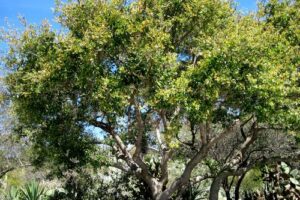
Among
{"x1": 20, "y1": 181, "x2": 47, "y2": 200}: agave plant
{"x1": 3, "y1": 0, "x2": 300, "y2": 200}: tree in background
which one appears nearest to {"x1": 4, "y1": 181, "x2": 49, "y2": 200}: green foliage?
{"x1": 20, "y1": 181, "x2": 47, "y2": 200}: agave plant

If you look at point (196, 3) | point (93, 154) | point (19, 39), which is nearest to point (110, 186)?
point (93, 154)

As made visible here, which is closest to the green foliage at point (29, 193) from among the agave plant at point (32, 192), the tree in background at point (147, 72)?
the agave plant at point (32, 192)

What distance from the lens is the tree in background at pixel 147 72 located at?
1030 cm

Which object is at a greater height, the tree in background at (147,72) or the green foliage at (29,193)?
the tree in background at (147,72)

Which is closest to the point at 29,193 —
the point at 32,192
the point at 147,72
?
the point at 32,192

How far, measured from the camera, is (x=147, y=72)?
10.9 m

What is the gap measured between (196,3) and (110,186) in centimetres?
885

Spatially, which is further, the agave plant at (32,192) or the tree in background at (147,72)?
the agave plant at (32,192)

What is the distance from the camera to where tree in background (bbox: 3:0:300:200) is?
10305 mm

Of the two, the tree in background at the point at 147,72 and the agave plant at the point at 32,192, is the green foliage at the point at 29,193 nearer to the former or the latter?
the agave plant at the point at 32,192

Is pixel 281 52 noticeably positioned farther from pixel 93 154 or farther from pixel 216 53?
pixel 93 154

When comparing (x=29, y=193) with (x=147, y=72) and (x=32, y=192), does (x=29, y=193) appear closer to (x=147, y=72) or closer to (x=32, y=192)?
(x=32, y=192)

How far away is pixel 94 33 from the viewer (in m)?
10.4

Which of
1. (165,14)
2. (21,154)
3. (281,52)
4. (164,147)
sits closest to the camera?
(281,52)
